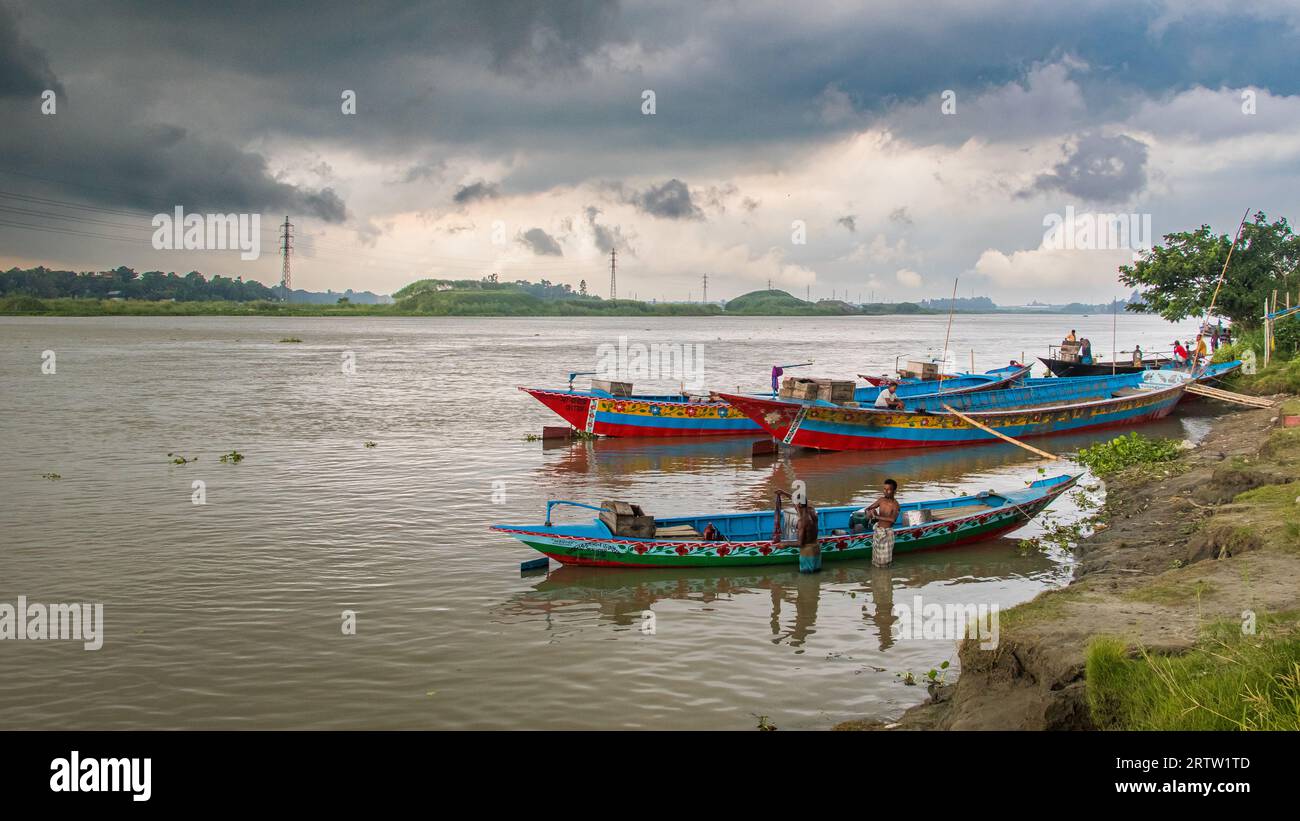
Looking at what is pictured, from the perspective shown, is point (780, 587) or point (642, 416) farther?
point (642, 416)

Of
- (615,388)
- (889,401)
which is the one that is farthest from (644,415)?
(889,401)

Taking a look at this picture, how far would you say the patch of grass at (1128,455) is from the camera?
22.4 m

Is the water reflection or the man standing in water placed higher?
the man standing in water

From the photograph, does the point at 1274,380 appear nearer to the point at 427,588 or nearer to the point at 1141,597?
the point at 1141,597

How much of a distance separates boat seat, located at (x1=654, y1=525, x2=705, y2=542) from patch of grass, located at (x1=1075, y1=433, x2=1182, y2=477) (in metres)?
11.8

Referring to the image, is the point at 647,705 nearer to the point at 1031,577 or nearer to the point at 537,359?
the point at 1031,577

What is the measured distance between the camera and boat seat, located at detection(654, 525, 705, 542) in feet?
50.6

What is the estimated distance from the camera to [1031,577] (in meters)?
15.4

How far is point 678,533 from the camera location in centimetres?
1558

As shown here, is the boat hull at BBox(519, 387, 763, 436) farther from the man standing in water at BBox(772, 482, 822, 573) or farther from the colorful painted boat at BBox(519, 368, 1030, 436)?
the man standing in water at BBox(772, 482, 822, 573)

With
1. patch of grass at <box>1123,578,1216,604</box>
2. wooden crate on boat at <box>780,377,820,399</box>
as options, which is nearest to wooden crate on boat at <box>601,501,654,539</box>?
patch of grass at <box>1123,578,1216,604</box>

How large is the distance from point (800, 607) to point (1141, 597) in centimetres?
472
